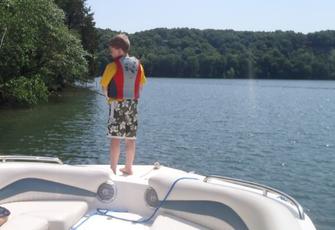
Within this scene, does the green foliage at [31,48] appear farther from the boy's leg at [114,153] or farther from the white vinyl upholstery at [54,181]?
the white vinyl upholstery at [54,181]

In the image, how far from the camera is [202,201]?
395cm

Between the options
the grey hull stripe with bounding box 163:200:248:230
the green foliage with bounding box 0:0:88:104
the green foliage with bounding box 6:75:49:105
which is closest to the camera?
the grey hull stripe with bounding box 163:200:248:230

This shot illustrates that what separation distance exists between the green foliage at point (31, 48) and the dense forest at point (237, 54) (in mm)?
67971

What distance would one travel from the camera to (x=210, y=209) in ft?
12.8

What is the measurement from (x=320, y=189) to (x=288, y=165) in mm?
2692

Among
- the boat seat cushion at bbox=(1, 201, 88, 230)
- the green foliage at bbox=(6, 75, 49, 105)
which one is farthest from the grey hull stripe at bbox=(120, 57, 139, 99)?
the green foliage at bbox=(6, 75, 49, 105)

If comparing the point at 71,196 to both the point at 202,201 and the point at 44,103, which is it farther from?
the point at 44,103

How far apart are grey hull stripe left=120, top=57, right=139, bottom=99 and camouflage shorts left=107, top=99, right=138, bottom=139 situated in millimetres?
99

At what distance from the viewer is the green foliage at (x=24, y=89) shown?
23.4 metres

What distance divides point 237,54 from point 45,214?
107 metres

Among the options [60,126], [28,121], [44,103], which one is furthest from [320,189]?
[44,103]

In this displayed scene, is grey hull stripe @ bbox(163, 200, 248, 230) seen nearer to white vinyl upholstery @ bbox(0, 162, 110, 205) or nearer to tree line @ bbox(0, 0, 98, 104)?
white vinyl upholstery @ bbox(0, 162, 110, 205)

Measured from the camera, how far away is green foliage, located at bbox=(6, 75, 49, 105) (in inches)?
923

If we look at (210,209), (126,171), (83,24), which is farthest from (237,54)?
(210,209)
